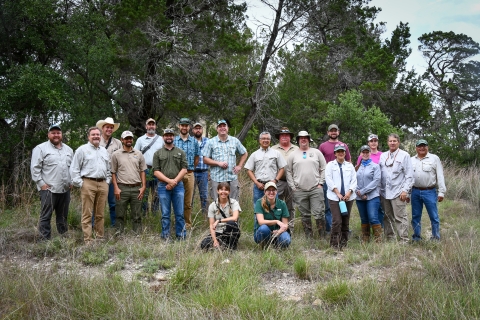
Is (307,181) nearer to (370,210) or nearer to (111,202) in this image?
(370,210)

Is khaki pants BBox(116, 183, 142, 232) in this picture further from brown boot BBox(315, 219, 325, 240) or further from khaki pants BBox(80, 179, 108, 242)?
brown boot BBox(315, 219, 325, 240)

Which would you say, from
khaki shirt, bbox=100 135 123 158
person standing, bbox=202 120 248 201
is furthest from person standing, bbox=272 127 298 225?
khaki shirt, bbox=100 135 123 158

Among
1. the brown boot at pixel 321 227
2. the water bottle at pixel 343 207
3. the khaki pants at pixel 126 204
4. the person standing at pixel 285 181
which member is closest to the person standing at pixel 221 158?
the person standing at pixel 285 181

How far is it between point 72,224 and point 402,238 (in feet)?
18.5

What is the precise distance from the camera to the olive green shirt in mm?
6742

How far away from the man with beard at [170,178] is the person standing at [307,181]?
5.94 ft

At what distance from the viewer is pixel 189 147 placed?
24.3 feet

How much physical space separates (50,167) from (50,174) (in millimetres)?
108

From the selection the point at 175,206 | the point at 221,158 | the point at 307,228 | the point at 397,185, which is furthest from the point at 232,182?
the point at 397,185

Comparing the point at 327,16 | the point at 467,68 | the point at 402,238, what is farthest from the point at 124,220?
the point at 467,68

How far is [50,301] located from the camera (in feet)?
12.7

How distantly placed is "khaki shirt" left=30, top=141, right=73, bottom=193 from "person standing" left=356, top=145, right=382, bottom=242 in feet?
15.5

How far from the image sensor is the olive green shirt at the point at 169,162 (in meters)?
6.74

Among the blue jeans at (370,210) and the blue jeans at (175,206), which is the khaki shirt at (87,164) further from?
the blue jeans at (370,210)
